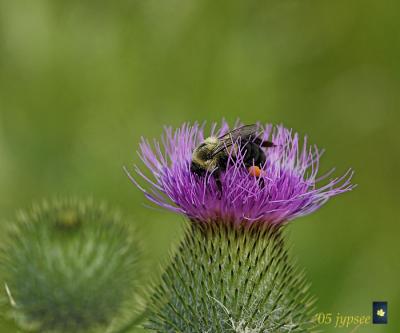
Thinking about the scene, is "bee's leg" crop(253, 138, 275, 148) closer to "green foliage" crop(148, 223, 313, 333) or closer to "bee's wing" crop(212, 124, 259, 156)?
"bee's wing" crop(212, 124, 259, 156)

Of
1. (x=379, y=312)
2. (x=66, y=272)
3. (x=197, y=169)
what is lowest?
(x=66, y=272)

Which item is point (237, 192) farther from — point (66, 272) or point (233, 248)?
point (66, 272)

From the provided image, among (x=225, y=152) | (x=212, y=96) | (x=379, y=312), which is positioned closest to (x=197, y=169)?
(x=225, y=152)

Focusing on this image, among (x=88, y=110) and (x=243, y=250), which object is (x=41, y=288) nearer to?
(x=243, y=250)

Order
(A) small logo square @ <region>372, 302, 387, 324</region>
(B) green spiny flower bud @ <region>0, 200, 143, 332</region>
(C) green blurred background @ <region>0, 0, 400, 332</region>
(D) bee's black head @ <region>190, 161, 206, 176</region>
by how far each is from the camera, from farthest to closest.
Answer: (C) green blurred background @ <region>0, 0, 400, 332</region>
(A) small logo square @ <region>372, 302, 387, 324</region>
(B) green spiny flower bud @ <region>0, 200, 143, 332</region>
(D) bee's black head @ <region>190, 161, 206, 176</region>

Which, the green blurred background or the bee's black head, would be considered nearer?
the bee's black head

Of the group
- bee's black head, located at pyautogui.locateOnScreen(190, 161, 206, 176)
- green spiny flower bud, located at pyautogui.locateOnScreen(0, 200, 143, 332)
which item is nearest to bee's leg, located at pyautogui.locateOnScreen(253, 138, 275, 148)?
bee's black head, located at pyautogui.locateOnScreen(190, 161, 206, 176)

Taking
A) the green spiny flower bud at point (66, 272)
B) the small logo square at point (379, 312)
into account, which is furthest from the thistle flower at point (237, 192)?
the small logo square at point (379, 312)
